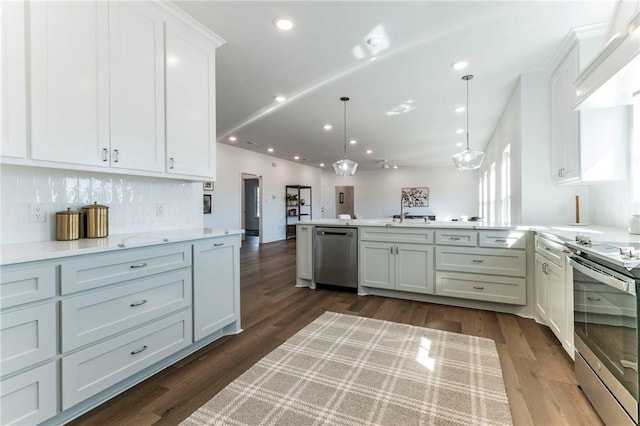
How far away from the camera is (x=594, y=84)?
171cm

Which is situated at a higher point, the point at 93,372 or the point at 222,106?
the point at 222,106

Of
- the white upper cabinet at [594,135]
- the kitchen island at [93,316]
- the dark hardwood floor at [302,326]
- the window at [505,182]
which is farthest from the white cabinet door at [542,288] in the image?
the kitchen island at [93,316]

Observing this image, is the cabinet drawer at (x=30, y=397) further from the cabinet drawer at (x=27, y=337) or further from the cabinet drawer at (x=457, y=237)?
the cabinet drawer at (x=457, y=237)

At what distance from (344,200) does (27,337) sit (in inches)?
505

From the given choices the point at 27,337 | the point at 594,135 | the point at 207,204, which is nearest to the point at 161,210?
the point at 27,337

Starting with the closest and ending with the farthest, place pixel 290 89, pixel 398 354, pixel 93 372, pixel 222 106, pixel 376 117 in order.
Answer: pixel 93 372, pixel 398 354, pixel 290 89, pixel 222 106, pixel 376 117

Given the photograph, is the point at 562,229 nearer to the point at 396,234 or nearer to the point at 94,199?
the point at 396,234

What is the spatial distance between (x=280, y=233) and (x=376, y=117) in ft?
19.0

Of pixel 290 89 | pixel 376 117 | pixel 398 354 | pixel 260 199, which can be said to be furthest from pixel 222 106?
pixel 260 199

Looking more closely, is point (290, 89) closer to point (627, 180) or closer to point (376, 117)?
point (376, 117)

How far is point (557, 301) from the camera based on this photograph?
2367 millimetres

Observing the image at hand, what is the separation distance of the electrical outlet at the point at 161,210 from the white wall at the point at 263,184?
4.69 meters

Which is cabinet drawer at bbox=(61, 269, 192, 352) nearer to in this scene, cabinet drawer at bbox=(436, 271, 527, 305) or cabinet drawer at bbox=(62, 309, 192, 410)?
cabinet drawer at bbox=(62, 309, 192, 410)

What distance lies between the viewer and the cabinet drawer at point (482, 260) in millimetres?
3086
